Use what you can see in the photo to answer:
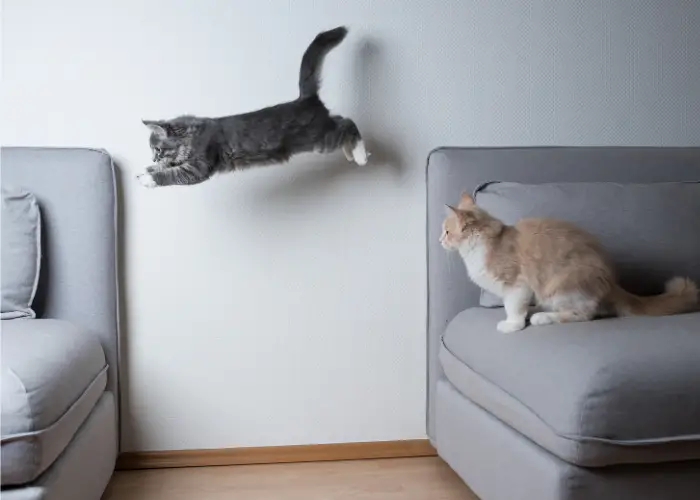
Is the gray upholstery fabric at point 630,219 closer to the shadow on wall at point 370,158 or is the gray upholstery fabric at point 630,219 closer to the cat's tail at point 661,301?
the cat's tail at point 661,301

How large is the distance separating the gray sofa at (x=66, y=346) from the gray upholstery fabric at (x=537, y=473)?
2.96 ft

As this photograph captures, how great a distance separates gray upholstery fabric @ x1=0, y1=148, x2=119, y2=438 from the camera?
2.20 meters

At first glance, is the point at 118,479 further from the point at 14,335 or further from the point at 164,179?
the point at 164,179

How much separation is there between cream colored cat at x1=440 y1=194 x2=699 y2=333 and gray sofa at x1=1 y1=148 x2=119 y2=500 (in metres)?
0.95

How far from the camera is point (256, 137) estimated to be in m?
2.20

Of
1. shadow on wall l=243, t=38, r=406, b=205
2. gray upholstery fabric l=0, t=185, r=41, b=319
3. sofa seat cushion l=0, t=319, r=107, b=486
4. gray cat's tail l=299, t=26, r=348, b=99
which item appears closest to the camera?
sofa seat cushion l=0, t=319, r=107, b=486

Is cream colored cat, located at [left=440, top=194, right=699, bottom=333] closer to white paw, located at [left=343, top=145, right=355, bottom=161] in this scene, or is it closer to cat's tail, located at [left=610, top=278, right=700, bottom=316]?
cat's tail, located at [left=610, top=278, right=700, bottom=316]

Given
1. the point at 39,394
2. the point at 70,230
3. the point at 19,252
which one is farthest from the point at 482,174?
the point at 39,394

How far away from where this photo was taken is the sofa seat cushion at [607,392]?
1.43 meters

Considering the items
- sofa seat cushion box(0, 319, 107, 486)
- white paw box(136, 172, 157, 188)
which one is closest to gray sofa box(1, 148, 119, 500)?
sofa seat cushion box(0, 319, 107, 486)

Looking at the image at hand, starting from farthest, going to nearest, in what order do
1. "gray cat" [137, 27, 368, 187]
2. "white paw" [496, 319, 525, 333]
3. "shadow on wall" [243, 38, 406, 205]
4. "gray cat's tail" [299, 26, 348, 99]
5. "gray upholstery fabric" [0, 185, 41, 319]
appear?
"shadow on wall" [243, 38, 406, 205]
"gray cat's tail" [299, 26, 348, 99]
"gray cat" [137, 27, 368, 187]
"gray upholstery fabric" [0, 185, 41, 319]
"white paw" [496, 319, 525, 333]

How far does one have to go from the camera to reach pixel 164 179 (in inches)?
82.7

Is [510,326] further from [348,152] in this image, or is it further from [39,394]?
[39,394]

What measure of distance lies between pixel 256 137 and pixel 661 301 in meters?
1.14
